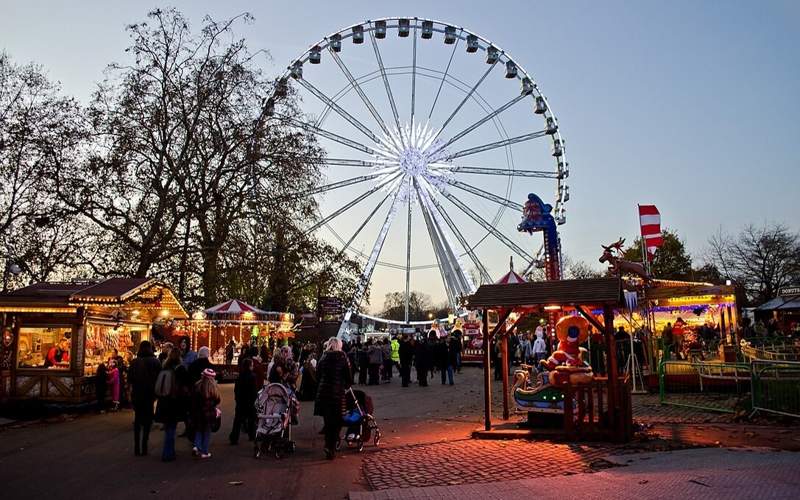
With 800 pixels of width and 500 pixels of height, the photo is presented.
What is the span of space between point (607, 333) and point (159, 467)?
240 inches

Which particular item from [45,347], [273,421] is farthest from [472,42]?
[273,421]

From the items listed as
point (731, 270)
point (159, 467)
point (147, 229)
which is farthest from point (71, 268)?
point (731, 270)

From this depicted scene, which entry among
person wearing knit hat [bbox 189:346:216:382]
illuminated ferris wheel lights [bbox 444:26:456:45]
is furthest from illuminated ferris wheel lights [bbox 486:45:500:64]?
person wearing knit hat [bbox 189:346:216:382]

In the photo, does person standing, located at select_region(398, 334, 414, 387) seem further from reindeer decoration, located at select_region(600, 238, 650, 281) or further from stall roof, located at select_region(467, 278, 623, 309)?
stall roof, located at select_region(467, 278, 623, 309)

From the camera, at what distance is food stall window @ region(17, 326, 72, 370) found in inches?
542

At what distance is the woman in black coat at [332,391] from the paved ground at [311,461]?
1.15 feet

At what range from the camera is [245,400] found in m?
9.67

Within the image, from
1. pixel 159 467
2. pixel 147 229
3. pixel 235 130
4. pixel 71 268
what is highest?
pixel 235 130

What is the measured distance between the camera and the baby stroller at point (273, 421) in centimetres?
843

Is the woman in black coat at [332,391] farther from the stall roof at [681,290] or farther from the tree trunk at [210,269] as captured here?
the tree trunk at [210,269]

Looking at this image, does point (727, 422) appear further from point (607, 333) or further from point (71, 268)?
point (71, 268)

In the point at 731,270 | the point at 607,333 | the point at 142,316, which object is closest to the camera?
the point at 607,333

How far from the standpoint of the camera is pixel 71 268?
2095 cm

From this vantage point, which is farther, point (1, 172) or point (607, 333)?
point (1, 172)
